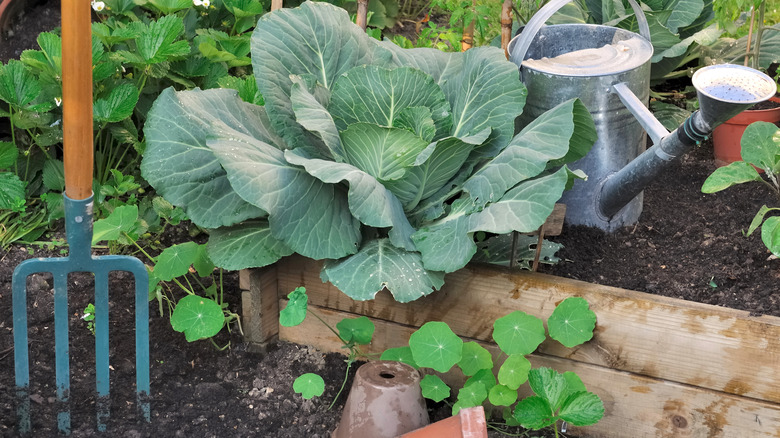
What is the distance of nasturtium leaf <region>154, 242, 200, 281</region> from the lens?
1.88m

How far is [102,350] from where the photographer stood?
176cm

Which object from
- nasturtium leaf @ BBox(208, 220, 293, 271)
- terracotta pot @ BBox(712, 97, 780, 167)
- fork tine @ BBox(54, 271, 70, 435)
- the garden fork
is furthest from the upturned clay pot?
terracotta pot @ BBox(712, 97, 780, 167)

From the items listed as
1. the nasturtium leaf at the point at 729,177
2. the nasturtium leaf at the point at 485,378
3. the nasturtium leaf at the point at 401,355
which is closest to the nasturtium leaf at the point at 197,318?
the nasturtium leaf at the point at 401,355

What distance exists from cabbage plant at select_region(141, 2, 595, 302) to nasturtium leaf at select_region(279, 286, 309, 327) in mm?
92

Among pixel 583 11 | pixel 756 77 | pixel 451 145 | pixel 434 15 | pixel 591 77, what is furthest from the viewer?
pixel 434 15

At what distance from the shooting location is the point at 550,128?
1.78 metres

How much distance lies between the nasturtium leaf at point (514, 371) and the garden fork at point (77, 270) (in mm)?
839

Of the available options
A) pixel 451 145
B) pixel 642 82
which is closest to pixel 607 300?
pixel 451 145

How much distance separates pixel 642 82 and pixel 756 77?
53cm

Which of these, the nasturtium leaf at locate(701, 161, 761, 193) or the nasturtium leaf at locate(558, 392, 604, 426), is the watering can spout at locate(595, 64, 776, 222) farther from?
the nasturtium leaf at locate(558, 392, 604, 426)

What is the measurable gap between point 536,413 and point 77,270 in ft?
3.55

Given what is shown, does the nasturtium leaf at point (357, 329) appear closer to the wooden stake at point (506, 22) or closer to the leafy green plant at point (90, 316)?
the leafy green plant at point (90, 316)

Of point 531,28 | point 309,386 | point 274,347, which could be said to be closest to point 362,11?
point 531,28

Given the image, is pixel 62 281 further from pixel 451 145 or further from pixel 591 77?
pixel 591 77
